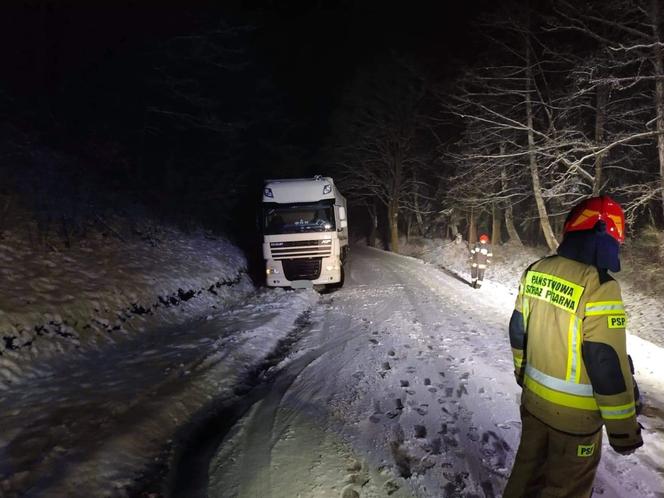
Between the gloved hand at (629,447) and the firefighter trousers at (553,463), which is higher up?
the gloved hand at (629,447)

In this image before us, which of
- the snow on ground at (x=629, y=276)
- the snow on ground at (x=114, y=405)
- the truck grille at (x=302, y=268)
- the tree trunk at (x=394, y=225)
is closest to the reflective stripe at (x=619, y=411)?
the snow on ground at (x=114, y=405)

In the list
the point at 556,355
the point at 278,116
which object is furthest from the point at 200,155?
the point at 556,355

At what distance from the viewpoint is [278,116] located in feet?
76.8

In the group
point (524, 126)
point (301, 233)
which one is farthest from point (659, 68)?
point (301, 233)

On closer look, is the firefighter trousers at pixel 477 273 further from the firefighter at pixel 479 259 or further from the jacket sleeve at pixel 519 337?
the jacket sleeve at pixel 519 337

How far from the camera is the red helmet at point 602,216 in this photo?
2.37 metres

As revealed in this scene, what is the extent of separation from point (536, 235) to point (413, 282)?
19296mm

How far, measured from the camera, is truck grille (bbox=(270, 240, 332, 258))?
38.4 feet

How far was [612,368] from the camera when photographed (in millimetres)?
2176

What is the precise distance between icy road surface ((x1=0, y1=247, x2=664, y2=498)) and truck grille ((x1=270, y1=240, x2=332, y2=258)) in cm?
398

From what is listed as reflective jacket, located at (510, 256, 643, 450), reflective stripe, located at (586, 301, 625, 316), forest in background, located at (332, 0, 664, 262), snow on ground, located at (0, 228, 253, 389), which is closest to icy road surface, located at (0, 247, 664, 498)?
snow on ground, located at (0, 228, 253, 389)

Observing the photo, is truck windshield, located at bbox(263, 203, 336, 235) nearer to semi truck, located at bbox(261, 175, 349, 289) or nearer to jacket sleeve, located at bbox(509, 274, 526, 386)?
semi truck, located at bbox(261, 175, 349, 289)

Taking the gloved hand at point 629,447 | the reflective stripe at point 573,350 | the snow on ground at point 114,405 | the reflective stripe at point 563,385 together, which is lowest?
the snow on ground at point 114,405

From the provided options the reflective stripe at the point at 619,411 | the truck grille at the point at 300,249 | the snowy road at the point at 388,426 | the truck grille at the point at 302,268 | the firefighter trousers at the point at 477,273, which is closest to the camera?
the reflective stripe at the point at 619,411
